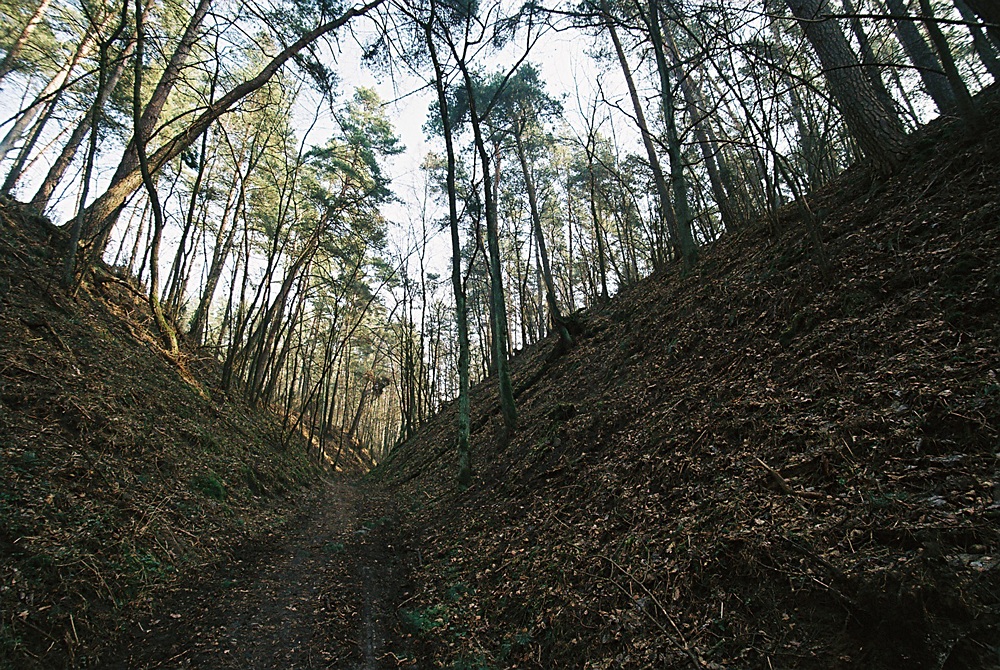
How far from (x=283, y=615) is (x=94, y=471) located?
2833mm

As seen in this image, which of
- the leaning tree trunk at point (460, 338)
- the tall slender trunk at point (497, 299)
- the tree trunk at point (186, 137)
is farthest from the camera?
the tall slender trunk at point (497, 299)

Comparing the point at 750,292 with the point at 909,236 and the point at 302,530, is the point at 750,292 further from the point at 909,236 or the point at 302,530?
the point at 302,530

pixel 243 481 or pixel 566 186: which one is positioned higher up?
pixel 566 186

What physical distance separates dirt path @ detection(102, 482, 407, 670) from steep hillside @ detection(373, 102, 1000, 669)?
1.61ft

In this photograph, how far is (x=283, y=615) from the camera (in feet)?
14.9

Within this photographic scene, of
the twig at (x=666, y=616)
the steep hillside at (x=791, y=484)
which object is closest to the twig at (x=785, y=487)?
the steep hillside at (x=791, y=484)

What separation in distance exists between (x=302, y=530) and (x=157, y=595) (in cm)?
354

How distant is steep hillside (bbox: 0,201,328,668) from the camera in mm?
3529

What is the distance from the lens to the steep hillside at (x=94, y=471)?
139 inches

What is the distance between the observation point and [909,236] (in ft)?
16.0

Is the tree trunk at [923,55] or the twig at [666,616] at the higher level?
the tree trunk at [923,55]

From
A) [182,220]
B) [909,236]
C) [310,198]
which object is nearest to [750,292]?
[909,236]

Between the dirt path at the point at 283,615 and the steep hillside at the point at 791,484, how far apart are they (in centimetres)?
49

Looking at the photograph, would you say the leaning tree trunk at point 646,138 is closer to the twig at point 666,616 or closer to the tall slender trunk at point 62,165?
the twig at point 666,616
